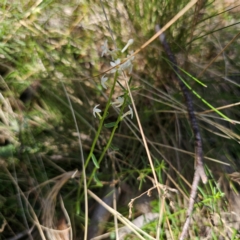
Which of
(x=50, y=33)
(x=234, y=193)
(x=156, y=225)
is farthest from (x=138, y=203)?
(x=50, y=33)

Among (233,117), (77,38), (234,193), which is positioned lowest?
(234,193)

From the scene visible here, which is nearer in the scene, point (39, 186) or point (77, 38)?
point (39, 186)

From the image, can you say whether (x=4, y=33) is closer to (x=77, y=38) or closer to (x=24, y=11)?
(x=24, y=11)

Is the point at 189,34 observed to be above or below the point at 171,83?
above

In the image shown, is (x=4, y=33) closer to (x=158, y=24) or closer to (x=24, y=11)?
(x=24, y=11)

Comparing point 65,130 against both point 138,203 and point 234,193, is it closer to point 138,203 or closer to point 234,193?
point 138,203

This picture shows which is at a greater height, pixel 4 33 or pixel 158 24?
pixel 4 33

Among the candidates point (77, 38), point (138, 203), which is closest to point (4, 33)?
point (77, 38)

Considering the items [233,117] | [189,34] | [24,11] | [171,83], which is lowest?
[233,117]

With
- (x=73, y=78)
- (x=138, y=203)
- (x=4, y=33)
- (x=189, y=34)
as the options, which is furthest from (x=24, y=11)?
(x=138, y=203)
